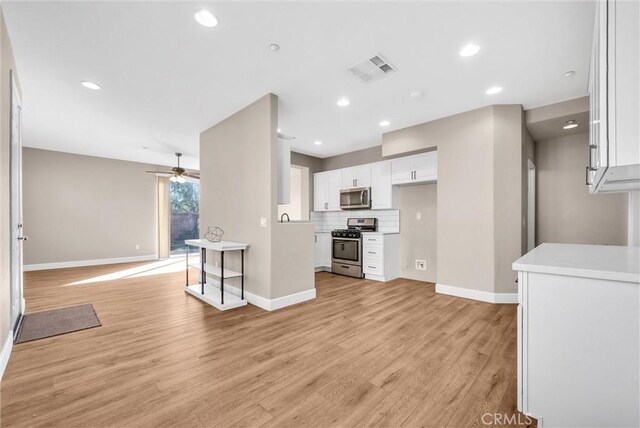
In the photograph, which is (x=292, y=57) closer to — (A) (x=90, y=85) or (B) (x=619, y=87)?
(B) (x=619, y=87)

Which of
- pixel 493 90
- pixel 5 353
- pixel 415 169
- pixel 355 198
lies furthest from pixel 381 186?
pixel 5 353

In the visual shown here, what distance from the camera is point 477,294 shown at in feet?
12.1

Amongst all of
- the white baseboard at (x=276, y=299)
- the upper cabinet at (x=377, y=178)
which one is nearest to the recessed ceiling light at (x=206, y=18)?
the white baseboard at (x=276, y=299)

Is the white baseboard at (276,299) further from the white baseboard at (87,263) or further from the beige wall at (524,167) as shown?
the white baseboard at (87,263)

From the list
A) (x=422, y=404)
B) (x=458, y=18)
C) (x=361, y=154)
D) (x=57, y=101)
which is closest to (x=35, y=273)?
(x=57, y=101)

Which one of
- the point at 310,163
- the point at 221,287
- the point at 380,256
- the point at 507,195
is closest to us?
the point at 221,287

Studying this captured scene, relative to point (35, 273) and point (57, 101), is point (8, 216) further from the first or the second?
point (35, 273)

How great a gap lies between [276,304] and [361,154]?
3869 millimetres

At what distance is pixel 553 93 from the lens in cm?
329

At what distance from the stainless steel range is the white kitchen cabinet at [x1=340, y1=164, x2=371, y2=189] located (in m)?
0.73

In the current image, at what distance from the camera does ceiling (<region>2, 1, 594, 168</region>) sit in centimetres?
206

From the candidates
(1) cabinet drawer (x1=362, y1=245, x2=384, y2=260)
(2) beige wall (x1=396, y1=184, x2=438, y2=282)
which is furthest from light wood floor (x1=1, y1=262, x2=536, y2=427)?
(1) cabinet drawer (x1=362, y1=245, x2=384, y2=260)

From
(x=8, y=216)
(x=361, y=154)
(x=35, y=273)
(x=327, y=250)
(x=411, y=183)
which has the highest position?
(x=361, y=154)

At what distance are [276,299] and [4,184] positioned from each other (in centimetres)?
265
